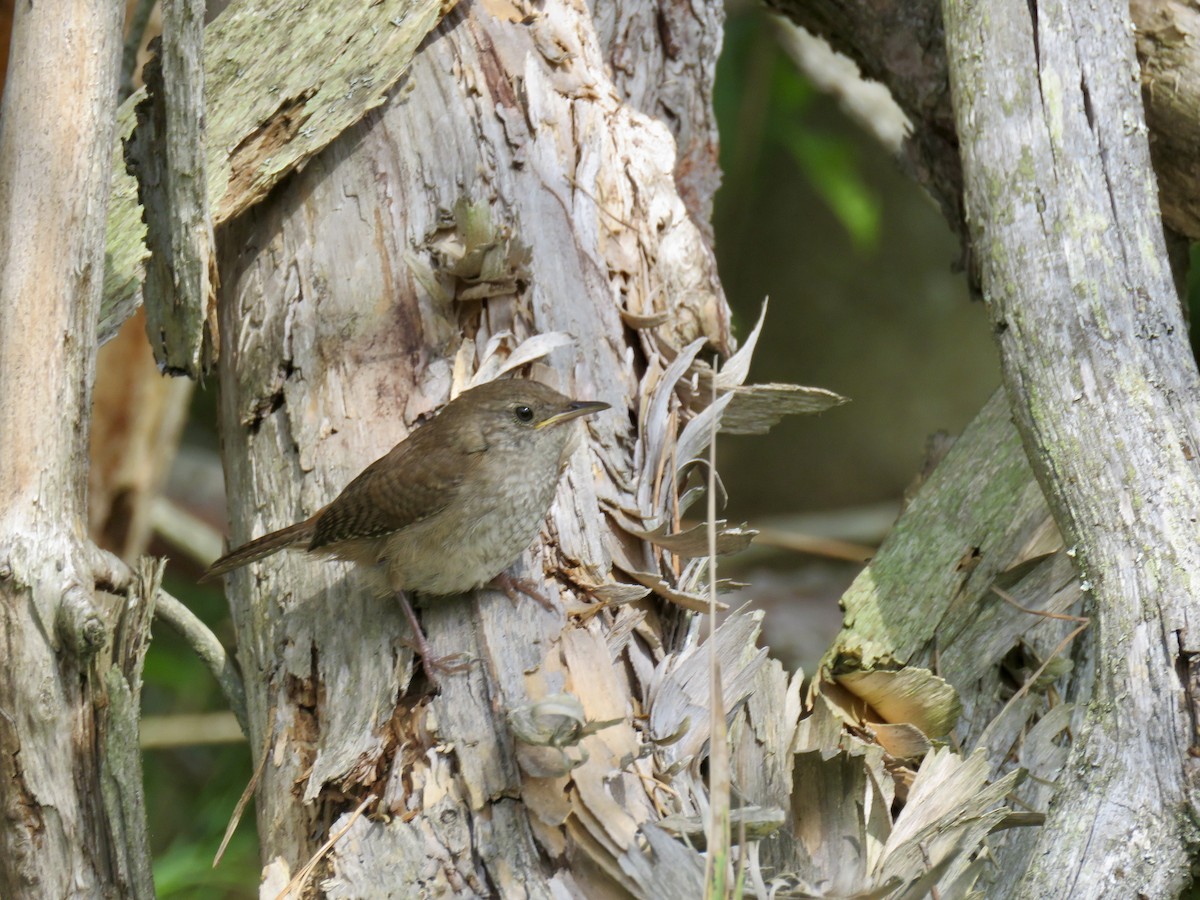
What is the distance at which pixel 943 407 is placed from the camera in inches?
322

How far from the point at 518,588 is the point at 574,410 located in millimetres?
447

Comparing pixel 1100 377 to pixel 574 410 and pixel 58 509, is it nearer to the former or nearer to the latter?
pixel 574 410

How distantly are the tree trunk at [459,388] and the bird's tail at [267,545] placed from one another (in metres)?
0.10

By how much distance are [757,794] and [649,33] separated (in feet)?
8.17

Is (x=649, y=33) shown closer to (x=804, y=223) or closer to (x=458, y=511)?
(x=458, y=511)

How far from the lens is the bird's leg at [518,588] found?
8.79ft

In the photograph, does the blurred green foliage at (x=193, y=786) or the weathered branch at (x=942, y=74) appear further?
the blurred green foliage at (x=193, y=786)

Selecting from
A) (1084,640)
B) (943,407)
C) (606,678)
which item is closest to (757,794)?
(606,678)

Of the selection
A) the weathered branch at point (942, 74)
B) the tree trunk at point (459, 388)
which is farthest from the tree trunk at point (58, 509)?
the weathered branch at point (942, 74)

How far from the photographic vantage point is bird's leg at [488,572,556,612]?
2.68 m

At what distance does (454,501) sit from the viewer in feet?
9.59

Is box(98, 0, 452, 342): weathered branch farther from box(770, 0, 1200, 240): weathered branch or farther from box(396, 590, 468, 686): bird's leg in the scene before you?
box(770, 0, 1200, 240): weathered branch

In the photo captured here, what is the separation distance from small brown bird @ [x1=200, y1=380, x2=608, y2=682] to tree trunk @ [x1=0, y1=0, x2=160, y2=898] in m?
0.50

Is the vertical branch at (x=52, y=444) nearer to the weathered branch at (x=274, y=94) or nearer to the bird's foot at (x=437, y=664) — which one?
the weathered branch at (x=274, y=94)
